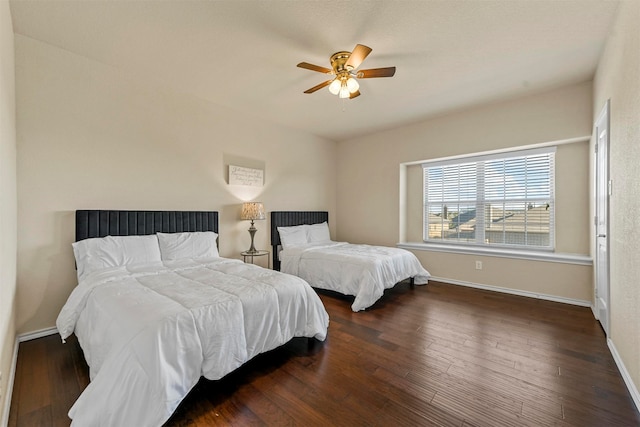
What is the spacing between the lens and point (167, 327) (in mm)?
1514

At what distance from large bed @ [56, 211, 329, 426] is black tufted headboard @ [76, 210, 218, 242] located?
0.01 meters

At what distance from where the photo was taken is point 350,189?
5754 millimetres

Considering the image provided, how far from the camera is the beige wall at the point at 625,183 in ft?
5.57

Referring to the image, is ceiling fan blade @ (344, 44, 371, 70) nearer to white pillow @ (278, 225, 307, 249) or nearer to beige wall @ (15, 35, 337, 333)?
beige wall @ (15, 35, 337, 333)

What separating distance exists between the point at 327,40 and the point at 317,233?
3.25 metres

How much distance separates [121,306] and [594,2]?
400cm

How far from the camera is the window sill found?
340 centimetres

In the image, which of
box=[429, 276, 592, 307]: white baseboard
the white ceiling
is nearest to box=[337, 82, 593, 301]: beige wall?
box=[429, 276, 592, 307]: white baseboard

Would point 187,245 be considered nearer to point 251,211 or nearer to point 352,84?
point 251,211

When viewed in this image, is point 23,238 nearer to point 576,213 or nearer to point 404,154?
point 404,154

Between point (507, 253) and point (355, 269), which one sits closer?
point (355, 269)

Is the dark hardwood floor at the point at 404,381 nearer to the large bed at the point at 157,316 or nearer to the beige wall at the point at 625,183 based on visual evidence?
the large bed at the point at 157,316

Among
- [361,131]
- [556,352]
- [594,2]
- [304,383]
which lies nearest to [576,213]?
[556,352]

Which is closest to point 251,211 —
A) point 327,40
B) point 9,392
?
point 327,40
